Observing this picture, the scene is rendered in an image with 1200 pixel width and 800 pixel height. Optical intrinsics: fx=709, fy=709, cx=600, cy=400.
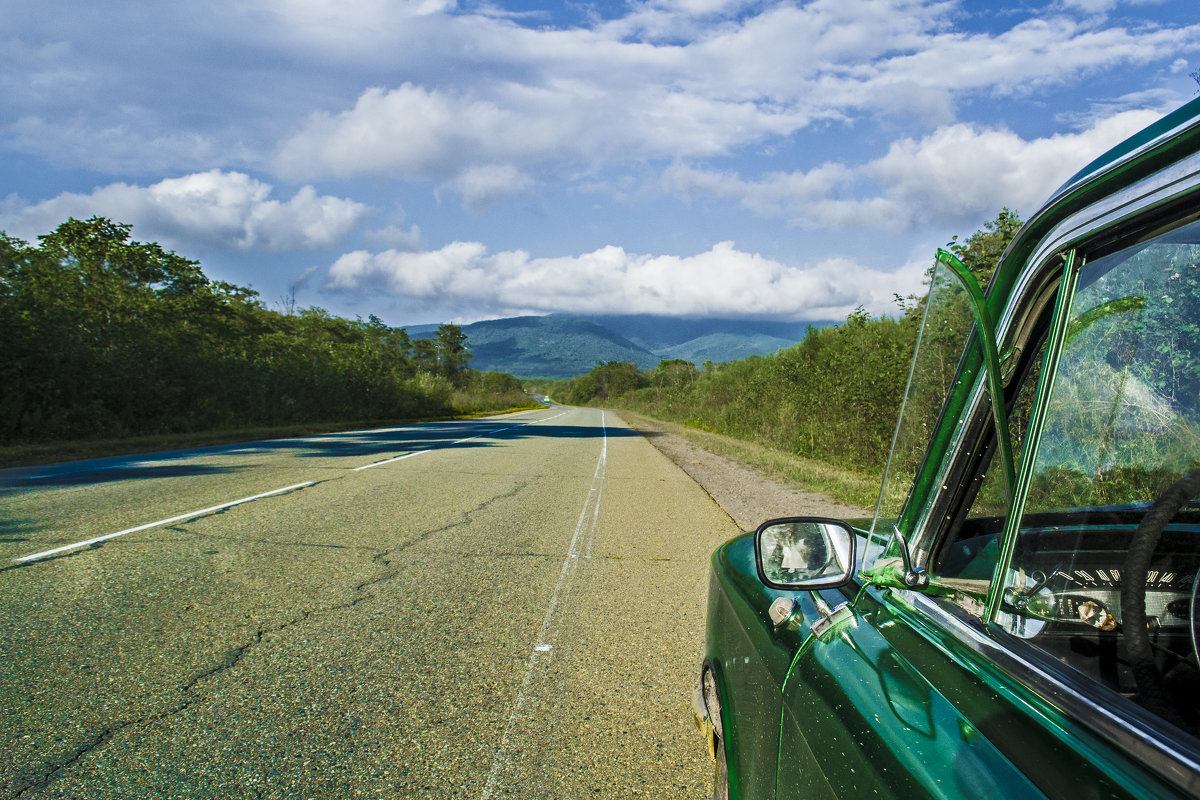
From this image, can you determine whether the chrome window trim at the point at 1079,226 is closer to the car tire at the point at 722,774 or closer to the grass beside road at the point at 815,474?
the car tire at the point at 722,774

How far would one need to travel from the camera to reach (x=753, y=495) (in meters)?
11.6

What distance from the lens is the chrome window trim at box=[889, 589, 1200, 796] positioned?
33.5 inches

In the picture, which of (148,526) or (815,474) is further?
(815,474)

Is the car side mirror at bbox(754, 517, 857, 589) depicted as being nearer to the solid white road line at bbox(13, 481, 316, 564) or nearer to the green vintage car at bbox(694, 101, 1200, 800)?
the green vintage car at bbox(694, 101, 1200, 800)

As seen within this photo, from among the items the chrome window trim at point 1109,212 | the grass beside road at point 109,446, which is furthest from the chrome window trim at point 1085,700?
the grass beside road at point 109,446

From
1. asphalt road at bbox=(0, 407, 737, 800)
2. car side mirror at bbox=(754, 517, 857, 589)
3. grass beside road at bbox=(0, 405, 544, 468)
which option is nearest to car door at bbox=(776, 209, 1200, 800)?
car side mirror at bbox=(754, 517, 857, 589)

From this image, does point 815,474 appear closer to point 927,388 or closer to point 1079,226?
point 927,388

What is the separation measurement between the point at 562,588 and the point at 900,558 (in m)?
4.08

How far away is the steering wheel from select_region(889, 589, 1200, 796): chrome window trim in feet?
0.85

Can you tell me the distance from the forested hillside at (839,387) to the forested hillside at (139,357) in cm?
1828

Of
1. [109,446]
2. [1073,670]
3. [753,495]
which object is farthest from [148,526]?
[109,446]

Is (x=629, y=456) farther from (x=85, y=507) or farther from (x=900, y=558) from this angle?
(x=900, y=558)

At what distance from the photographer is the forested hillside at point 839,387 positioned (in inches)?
530

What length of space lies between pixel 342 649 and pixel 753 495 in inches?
339
